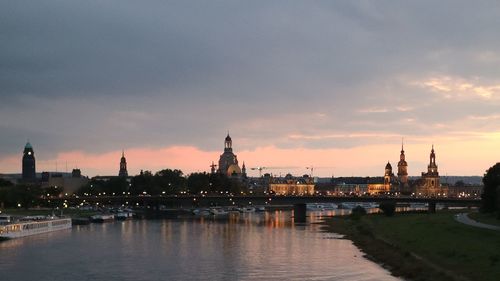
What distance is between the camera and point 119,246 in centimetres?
7244

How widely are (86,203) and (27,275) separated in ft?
477

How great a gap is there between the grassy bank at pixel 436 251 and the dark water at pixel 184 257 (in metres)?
1.93

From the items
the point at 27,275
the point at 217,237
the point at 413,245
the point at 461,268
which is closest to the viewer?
the point at 461,268

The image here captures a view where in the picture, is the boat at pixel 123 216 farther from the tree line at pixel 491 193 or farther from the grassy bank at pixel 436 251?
the tree line at pixel 491 193

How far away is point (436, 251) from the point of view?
57.2 metres

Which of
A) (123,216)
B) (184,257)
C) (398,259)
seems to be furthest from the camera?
(123,216)

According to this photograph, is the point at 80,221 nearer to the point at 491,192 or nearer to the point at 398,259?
the point at 491,192

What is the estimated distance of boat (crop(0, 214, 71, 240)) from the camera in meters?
81.6

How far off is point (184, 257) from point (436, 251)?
20.2 m

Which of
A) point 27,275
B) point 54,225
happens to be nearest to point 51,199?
point 54,225

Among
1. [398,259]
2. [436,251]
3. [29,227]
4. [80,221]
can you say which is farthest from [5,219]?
[436,251]

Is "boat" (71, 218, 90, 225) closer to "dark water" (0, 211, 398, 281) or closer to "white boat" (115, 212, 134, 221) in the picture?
"white boat" (115, 212, 134, 221)

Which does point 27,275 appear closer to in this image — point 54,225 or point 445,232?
point 445,232

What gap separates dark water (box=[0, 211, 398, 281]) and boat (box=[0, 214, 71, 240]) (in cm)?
Answer: 183
